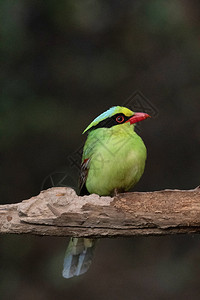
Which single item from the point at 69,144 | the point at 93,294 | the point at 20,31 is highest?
the point at 20,31

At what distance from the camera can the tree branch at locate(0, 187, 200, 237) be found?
157 inches

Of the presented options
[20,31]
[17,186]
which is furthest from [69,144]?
[20,31]

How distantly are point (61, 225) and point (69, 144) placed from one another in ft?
12.6

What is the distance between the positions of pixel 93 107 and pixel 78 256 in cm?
314

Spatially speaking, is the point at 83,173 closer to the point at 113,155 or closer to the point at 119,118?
the point at 113,155

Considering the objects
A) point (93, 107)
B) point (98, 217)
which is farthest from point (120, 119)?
point (93, 107)

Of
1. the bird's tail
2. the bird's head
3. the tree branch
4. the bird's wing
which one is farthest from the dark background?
the tree branch

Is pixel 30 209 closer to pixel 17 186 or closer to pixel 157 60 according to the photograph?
pixel 17 186

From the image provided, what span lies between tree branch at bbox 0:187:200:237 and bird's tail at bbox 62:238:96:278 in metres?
1.12

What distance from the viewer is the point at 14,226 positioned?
404 cm

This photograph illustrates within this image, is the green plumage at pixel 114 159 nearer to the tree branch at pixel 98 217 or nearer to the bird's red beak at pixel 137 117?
the bird's red beak at pixel 137 117

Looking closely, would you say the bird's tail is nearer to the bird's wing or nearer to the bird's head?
the bird's wing

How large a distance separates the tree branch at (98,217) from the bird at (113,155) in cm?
56

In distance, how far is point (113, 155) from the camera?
4.55m
